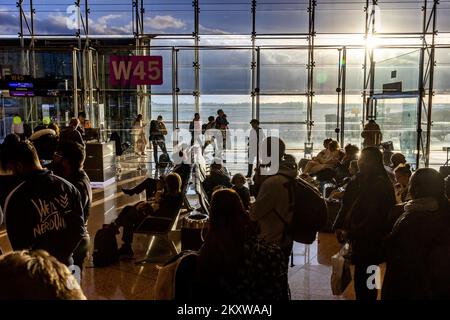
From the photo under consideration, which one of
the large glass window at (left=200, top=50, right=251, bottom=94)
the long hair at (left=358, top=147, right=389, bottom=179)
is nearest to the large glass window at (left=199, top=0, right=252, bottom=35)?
the large glass window at (left=200, top=50, right=251, bottom=94)

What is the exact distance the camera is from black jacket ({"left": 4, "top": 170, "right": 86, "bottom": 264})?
2.32m

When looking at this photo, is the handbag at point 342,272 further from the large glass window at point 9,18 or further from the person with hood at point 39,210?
the large glass window at point 9,18

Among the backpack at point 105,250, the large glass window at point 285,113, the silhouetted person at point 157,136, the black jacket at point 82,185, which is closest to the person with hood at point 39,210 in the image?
the black jacket at point 82,185

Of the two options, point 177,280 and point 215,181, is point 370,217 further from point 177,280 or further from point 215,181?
point 215,181

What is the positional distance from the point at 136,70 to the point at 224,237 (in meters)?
7.99

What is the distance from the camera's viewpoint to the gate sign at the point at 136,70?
9391mm

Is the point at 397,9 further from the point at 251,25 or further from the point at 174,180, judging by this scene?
the point at 174,180

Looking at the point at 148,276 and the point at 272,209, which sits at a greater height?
the point at 272,209

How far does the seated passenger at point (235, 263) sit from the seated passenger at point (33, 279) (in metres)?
0.79

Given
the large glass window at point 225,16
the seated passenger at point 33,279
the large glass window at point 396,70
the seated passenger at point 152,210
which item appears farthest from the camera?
the large glass window at point 225,16

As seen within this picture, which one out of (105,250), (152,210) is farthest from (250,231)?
(152,210)

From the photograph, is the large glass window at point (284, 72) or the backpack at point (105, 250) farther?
the large glass window at point (284, 72)

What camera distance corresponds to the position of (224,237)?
2.02 metres

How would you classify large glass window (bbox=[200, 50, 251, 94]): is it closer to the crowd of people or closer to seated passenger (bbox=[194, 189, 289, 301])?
the crowd of people
